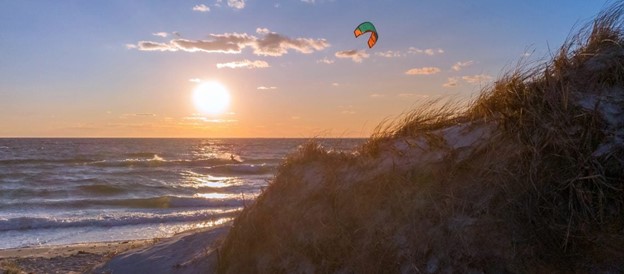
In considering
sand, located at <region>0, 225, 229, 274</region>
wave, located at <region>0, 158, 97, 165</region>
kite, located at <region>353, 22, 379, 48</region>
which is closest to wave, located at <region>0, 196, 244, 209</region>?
sand, located at <region>0, 225, 229, 274</region>

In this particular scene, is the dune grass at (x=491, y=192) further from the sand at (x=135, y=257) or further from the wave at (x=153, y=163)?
the wave at (x=153, y=163)

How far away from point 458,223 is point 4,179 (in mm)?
32980

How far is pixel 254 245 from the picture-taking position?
636cm

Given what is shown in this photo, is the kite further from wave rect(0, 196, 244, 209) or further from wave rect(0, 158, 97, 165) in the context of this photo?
wave rect(0, 158, 97, 165)

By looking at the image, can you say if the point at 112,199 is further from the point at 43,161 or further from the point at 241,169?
the point at 43,161

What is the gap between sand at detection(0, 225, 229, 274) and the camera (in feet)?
24.2

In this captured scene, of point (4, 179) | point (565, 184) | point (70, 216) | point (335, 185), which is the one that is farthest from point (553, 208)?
point (4, 179)

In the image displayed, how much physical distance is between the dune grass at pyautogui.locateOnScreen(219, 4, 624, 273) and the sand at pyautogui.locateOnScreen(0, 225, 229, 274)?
1.41 metres

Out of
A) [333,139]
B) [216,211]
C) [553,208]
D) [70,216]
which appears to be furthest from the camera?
[216,211]

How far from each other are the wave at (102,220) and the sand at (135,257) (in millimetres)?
4181

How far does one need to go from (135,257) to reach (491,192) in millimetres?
6326

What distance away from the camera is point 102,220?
57.5 feet

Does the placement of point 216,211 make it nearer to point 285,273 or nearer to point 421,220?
point 285,273

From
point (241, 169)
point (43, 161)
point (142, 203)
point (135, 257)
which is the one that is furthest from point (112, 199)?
point (43, 161)
